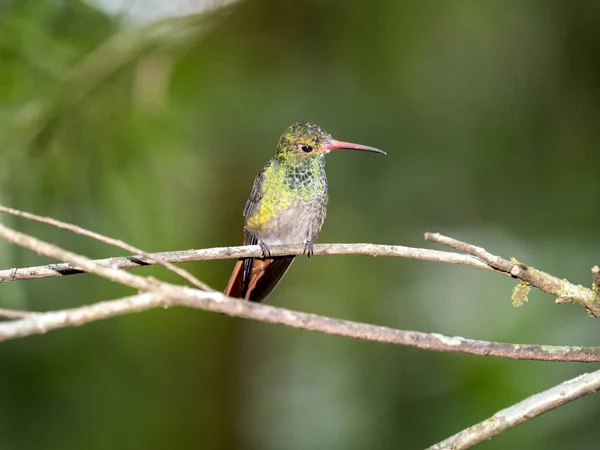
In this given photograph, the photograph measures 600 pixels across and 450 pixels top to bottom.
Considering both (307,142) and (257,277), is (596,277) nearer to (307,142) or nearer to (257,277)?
(307,142)

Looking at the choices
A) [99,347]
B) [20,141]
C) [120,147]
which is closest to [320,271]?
[99,347]

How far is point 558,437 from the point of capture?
3244 millimetres

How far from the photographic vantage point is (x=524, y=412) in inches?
54.3

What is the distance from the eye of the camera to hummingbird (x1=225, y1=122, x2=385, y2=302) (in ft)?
10.3

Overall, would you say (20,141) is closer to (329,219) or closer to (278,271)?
(278,271)

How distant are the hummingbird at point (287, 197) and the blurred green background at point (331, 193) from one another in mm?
806

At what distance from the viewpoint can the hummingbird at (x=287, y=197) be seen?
3.13 m

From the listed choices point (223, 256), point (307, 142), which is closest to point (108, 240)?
point (223, 256)

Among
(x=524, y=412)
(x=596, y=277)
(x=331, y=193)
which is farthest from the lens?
(x=331, y=193)

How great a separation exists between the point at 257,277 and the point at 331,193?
2521 mm

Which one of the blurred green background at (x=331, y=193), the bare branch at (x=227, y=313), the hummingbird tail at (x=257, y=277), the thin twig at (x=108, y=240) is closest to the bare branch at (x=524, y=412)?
the bare branch at (x=227, y=313)

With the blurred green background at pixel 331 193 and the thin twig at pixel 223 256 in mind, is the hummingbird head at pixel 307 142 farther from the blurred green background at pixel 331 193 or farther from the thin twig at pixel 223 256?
the thin twig at pixel 223 256

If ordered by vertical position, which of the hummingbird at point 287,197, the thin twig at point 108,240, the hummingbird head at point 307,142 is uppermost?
the hummingbird head at point 307,142

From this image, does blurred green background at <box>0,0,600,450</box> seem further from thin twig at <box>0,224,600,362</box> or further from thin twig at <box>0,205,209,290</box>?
thin twig at <box>0,224,600,362</box>
